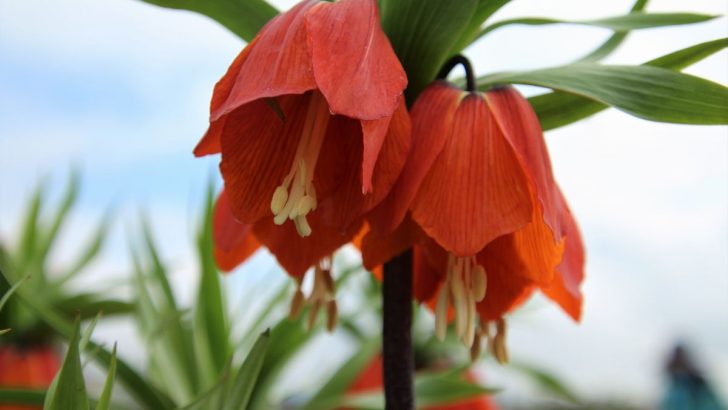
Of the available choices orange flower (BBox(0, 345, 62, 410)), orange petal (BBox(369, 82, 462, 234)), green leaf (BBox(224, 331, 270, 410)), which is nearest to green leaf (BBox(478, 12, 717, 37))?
orange petal (BBox(369, 82, 462, 234))

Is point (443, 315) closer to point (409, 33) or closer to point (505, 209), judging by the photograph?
point (505, 209)

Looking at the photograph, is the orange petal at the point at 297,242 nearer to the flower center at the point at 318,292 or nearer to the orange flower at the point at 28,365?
the flower center at the point at 318,292

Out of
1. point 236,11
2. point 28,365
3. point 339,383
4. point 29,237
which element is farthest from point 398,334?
point 29,237

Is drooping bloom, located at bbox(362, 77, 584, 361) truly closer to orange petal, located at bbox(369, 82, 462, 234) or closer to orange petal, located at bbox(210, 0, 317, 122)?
orange petal, located at bbox(369, 82, 462, 234)

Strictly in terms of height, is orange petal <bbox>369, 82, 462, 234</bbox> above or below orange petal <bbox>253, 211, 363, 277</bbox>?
above

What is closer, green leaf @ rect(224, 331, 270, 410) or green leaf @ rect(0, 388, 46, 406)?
green leaf @ rect(224, 331, 270, 410)

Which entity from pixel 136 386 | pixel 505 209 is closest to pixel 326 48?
pixel 505 209

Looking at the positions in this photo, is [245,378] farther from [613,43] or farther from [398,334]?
[613,43]
